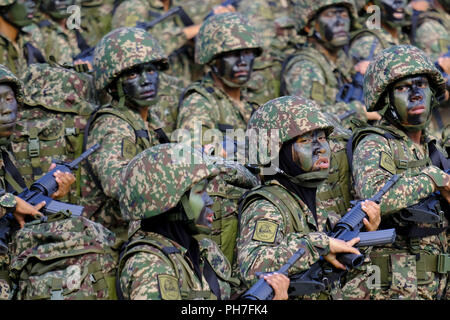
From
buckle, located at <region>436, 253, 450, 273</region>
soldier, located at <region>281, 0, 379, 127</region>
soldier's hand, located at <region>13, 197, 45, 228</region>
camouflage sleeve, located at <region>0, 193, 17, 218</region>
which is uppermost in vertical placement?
camouflage sleeve, located at <region>0, 193, 17, 218</region>

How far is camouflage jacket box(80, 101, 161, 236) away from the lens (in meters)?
11.6

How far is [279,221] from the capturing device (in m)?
9.71

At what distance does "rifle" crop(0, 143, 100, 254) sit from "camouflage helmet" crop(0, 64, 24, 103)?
32.6 inches

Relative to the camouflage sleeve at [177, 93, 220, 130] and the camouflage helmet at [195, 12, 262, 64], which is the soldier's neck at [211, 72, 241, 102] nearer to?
the camouflage helmet at [195, 12, 262, 64]

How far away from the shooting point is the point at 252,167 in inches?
437

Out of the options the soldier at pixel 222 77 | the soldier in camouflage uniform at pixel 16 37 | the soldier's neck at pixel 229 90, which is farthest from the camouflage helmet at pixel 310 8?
the soldier in camouflage uniform at pixel 16 37

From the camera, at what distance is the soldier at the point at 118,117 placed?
38.3ft

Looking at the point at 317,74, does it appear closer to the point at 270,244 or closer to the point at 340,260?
the point at 340,260

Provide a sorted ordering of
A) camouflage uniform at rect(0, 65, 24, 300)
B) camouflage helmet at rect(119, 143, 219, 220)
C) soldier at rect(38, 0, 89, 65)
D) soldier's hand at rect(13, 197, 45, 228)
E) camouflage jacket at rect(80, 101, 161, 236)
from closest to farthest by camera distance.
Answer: camouflage helmet at rect(119, 143, 219, 220) → camouflage uniform at rect(0, 65, 24, 300) → soldier's hand at rect(13, 197, 45, 228) → camouflage jacket at rect(80, 101, 161, 236) → soldier at rect(38, 0, 89, 65)

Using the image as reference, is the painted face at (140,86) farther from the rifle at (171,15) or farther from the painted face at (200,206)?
the painted face at (200,206)

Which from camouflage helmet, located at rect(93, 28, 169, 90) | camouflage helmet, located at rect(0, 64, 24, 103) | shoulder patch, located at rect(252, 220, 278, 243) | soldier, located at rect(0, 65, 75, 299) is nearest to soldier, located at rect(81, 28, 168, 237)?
camouflage helmet, located at rect(93, 28, 169, 90)

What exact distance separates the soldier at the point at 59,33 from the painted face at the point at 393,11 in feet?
15.6

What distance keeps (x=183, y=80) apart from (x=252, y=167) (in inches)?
158
